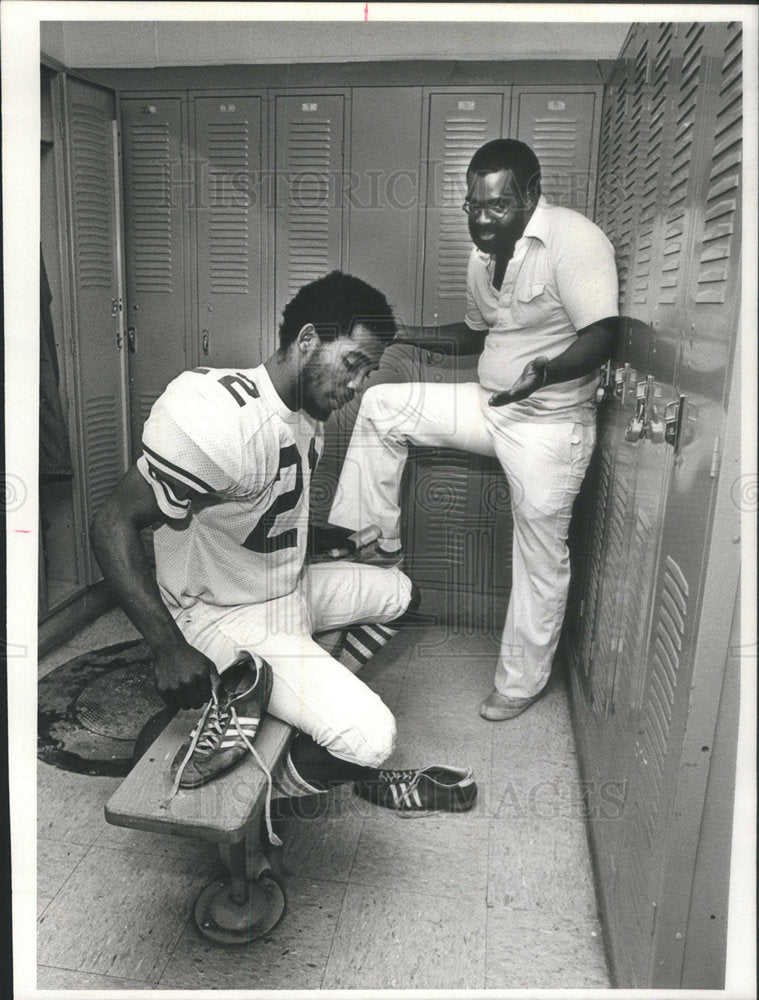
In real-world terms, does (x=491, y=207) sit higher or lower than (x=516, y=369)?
higher

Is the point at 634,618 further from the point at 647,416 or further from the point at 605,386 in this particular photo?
the point at 605,386

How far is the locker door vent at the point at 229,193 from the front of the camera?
4.47 feet

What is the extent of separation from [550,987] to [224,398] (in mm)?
1220

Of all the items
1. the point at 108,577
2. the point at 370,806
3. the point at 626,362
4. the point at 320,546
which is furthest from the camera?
the point at 370,806

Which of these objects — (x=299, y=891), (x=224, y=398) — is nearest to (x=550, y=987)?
(x=299, y=891)

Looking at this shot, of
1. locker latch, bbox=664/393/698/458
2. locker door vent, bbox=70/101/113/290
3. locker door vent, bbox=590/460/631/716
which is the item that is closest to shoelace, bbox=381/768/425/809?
locker door vent, bbox=590/460/631/716

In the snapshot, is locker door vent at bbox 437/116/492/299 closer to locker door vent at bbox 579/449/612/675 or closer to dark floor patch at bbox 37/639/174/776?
locker door vent at bbox 579/449/612/675

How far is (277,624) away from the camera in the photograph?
1.55m

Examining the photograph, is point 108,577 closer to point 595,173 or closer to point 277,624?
point 277,624

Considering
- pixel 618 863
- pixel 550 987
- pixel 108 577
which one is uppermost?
pixel 108 577

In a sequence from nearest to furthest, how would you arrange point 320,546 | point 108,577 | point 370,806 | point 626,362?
1. point 108,577
2. point 626,362
3. point 320,546
4. point 370,806

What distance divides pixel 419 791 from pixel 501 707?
0.93 ft

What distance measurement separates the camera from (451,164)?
4.57ft

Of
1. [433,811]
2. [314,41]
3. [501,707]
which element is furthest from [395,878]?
[314,41]
